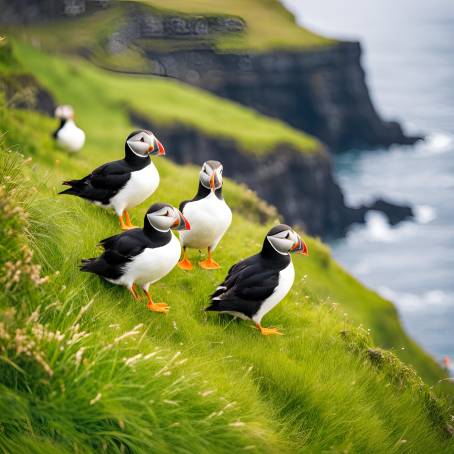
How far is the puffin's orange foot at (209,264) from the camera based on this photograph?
32.0ft

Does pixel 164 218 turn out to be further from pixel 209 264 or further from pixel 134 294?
pixel 209 264

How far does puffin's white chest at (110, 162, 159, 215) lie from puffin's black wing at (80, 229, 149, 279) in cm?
170

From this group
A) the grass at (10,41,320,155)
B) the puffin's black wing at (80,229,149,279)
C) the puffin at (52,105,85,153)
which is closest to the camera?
the puffin's black wing at (80,229,149,279)

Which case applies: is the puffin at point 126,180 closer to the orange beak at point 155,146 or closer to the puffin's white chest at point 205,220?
the orange beak at point 155,146

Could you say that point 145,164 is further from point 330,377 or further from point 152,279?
point 330,377

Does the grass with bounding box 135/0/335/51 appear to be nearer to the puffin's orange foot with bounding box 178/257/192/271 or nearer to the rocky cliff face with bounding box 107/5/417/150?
the puffin's orange foot with bounding box 178/257/192/271

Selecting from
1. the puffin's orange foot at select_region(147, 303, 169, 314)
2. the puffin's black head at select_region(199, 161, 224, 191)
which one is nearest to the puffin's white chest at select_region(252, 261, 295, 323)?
the puffin's orange foot at select_region(147, 303, 169, 314)

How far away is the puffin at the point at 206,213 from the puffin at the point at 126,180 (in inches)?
25.5

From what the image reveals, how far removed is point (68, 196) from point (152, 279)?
2944mm

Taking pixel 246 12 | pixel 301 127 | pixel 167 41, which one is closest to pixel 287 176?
pixel 301 127

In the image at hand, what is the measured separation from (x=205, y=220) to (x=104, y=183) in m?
1.42

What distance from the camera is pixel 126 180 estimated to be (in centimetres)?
930

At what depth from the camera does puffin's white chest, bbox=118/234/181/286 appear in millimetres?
7539

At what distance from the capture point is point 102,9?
11.1 m
